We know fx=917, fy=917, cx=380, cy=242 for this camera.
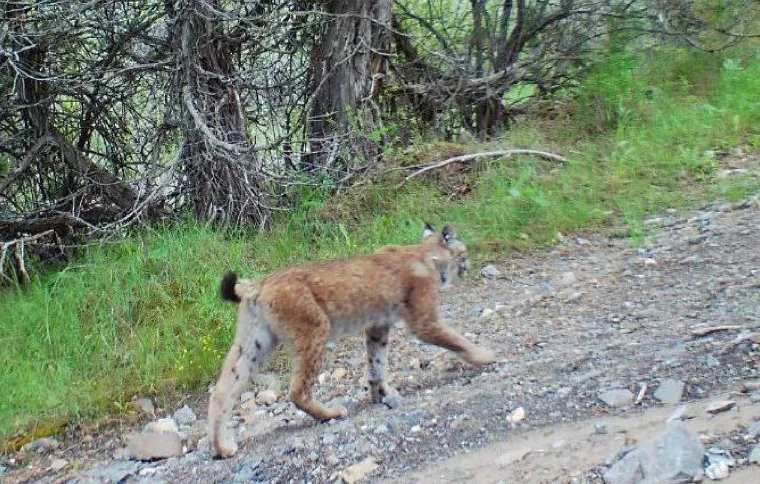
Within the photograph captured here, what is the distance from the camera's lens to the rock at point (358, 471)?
499 cm

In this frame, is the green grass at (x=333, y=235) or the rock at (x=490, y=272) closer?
the green grass at (x=333, y=235)

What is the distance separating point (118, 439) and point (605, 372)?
344 centimetres

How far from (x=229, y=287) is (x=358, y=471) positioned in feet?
4.98

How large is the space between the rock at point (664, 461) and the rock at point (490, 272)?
3828 mm

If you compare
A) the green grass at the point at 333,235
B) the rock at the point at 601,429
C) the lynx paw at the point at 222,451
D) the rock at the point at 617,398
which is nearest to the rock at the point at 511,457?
the rock at the point at 601,429

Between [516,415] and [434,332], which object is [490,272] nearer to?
[434,332]

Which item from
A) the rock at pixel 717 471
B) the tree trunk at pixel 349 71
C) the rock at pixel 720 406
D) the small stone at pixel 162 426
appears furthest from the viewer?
the tree trunk at pixel 349 71

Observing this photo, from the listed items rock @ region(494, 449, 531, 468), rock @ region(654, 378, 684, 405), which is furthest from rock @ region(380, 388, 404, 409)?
rock @ region(654, 378, 684, 405)

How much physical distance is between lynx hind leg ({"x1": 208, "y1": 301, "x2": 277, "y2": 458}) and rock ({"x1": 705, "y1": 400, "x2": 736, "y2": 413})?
8.72ft

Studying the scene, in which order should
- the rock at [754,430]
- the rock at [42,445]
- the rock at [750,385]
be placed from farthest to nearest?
the rock at [42,445], the rock at [750,385], the rock at [754,430]

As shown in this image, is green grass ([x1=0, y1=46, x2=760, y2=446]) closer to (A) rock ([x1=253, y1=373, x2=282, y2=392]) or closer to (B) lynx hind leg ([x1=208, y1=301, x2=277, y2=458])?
(A) rock ([x1=253, y1=373, x2=282, y2=392])

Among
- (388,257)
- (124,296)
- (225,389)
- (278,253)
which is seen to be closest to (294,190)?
(278,253)

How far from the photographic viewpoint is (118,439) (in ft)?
21.4

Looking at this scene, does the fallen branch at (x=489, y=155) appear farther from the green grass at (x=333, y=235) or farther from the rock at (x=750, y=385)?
the rock at (x=750, y=385)
